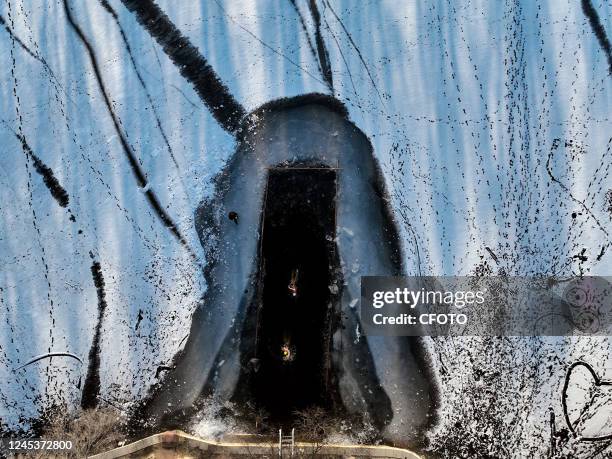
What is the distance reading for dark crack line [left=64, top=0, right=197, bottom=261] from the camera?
10.5 meters

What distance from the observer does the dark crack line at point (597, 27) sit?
10383mm

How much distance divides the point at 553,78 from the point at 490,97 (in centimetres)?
133

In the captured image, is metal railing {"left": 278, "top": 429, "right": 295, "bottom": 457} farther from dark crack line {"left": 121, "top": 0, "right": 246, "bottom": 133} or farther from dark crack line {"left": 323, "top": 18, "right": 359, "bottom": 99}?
dark crack line {"left": 323, "top": 18, "right": 359, "bottom": 99}

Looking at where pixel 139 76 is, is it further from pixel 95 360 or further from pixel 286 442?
pixel 286 442

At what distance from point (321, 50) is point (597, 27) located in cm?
569

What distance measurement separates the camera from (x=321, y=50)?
10711 millimetres

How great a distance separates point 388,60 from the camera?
10641 mm

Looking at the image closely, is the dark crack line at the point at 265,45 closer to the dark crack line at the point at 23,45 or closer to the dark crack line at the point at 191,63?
the dark crack line at the point at 191,63

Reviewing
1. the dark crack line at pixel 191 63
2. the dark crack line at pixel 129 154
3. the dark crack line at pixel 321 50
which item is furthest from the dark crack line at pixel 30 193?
the dark crack line at pixel 321 50

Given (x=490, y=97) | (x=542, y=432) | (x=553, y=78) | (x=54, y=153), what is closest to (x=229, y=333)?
(x=54, y=153)

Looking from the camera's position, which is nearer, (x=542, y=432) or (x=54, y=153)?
(x=542, y=432)

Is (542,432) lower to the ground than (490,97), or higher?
lower

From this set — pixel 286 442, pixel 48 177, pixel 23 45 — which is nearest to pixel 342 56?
pixel 48 177

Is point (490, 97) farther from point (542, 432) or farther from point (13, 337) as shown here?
point (13, 337)
